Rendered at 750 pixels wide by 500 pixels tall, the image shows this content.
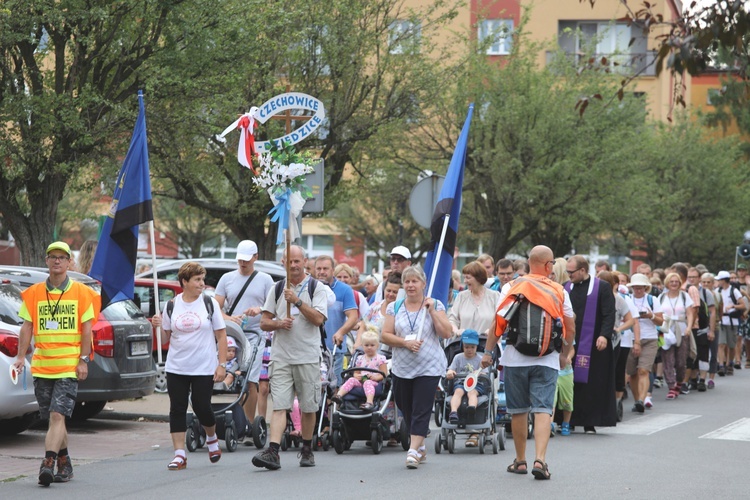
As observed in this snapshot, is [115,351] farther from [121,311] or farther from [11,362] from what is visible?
[11,362]

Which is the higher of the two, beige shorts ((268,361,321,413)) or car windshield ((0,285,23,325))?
car windshield ((0,285,23,325))

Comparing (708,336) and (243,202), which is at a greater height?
(243,202)

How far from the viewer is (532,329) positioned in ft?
31.6

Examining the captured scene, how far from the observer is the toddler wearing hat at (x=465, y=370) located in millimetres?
11469

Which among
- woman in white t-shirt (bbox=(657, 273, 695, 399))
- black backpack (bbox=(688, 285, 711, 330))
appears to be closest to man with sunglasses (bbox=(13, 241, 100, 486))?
woman in white t-shirt (bbox=(657, 273, 695, 399))

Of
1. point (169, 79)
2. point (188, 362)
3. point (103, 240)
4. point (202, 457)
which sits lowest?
point (202, 457)

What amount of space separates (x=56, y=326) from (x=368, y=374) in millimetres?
3462

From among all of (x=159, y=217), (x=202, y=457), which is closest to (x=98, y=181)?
(x=202, y=457)

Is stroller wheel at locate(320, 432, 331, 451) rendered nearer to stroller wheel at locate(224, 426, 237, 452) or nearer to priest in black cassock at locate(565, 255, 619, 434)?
stroller wheel at locate(224, 426, 237, 452)

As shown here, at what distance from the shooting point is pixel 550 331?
31.6ft

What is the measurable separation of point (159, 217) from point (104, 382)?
39.6 metres

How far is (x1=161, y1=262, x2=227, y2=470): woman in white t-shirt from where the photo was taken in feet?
33.1

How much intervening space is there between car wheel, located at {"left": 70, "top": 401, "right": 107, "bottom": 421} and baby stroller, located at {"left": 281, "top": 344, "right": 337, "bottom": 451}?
9.55 feet

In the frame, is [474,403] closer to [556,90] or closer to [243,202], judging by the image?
[243,202]
